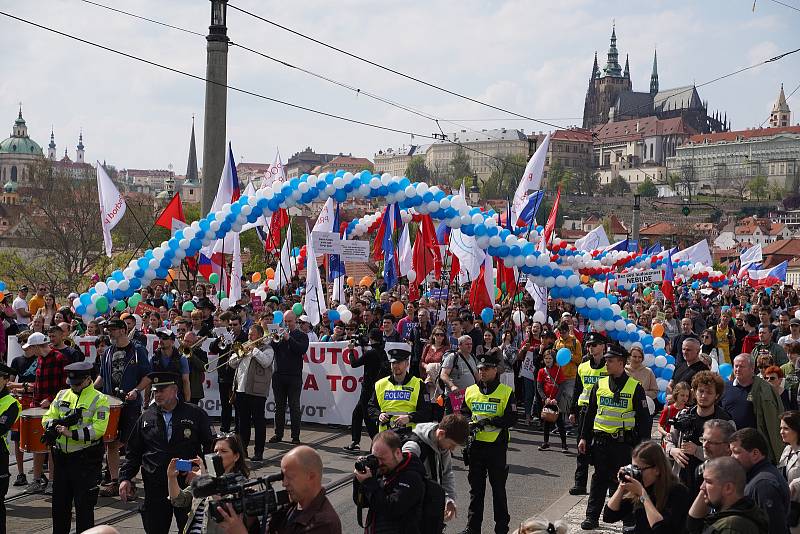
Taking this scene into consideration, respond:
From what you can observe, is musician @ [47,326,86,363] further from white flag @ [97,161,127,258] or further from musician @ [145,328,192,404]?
white flag @ [97,161,127,258]

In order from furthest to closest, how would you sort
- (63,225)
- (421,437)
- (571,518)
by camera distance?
(63,225) → (571,518) → (421,437)

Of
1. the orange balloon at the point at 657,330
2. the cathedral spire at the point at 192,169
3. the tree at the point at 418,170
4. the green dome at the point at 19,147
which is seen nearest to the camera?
the orange balloon at the point at 657,330

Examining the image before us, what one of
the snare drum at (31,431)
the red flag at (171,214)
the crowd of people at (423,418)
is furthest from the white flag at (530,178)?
the snare drum at (31,431)

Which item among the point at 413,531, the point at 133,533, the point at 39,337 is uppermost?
the point at 39,337

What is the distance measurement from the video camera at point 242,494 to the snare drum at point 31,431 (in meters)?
4.75

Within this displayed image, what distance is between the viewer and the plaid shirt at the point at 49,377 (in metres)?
9.51

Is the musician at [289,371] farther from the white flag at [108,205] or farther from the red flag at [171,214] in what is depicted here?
the red flag at [171,214]

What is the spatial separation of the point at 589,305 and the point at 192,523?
949 cm

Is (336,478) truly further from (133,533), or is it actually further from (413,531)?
(413,531)

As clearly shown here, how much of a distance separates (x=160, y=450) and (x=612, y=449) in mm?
3876

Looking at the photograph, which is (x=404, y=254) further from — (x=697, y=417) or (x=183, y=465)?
(x=183, y=465)

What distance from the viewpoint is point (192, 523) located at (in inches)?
205

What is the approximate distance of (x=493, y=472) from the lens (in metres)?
8.07

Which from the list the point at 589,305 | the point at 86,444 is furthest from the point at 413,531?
the point at 589,305
